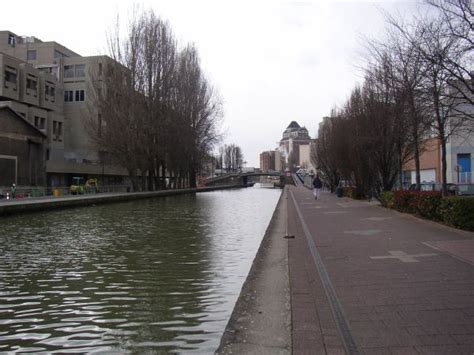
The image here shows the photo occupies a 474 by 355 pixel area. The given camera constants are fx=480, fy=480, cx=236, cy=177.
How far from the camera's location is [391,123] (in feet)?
76.7

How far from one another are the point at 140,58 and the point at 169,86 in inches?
179

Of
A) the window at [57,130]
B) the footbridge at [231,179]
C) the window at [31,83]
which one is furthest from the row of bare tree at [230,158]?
the window at [31,83]

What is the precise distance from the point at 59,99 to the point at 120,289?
76.8 m

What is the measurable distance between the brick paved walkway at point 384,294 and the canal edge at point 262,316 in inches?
5.6

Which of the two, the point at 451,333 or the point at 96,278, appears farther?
the point at 96,278

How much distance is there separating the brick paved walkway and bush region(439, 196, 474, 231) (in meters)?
0.69

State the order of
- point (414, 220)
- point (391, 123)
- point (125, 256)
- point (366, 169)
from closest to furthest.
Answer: point (125, 256) < point (414, 220) < point (391, 123) < point (366, 169)

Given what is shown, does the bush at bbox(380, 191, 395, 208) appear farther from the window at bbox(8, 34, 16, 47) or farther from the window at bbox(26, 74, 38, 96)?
the window at bbox(8, 34, 16, 47)

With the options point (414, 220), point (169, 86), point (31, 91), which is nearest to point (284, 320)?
point (414, 220)

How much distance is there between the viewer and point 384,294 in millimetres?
6555

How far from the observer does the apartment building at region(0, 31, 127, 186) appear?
62156mm

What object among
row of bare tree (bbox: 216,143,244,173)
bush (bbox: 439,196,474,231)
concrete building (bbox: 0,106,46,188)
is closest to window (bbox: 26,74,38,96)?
concrete building (bbox: 0,106,46,188)

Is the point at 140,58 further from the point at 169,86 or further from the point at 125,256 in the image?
the point at 125,256

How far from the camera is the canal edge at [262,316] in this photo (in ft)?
15.6
